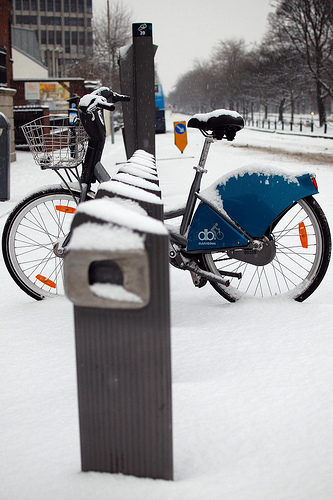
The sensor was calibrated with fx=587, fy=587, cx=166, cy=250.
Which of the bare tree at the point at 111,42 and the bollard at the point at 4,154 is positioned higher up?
the bare tree at the point at 111,42

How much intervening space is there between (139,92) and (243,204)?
2634 millimetres

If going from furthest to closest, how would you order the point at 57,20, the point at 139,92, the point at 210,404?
the point at 57,20, the point at 139,92, the point at 210,404

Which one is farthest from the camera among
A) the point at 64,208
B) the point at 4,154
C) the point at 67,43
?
the point at 67,43

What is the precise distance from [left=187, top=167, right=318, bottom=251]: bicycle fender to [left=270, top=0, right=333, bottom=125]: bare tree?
140 ft

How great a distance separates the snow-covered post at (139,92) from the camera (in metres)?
5.43

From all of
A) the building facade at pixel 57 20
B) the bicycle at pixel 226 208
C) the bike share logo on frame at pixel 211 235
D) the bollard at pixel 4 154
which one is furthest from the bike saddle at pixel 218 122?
the building facade at pixel 57 20

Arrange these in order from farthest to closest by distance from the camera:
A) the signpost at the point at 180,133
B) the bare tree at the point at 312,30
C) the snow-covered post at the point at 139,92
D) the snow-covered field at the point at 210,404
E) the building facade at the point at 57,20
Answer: the building facade at the point at 57,20 < the bare tree at the point at 312,30 < the signpost at the point at 180,133 < the snow-covered post at the point at 139,92 < the snow-covered field at the point at 210,404

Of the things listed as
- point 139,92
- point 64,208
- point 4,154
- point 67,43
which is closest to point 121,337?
point 64,208

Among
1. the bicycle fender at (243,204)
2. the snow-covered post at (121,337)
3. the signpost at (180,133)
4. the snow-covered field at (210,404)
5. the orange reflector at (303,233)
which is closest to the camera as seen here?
the snow-covered post at (121,337)

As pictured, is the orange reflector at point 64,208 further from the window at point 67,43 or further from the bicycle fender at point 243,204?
the window at point 67,43

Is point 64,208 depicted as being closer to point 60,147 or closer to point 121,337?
point 60,147

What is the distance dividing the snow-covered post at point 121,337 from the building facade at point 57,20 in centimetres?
12597

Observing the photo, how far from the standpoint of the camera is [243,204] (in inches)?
128

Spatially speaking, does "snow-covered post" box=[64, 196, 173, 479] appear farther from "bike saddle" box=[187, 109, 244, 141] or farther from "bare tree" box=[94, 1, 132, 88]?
"bare tree" box=[94, 1, 132, 88]
